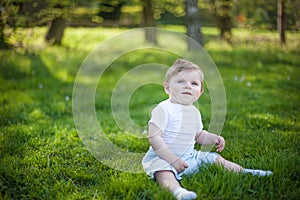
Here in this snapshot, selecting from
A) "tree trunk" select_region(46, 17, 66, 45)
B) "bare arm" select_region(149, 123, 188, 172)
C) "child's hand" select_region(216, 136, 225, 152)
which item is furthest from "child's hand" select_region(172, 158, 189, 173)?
"tree trunk" select_region(46, 17, 66, 45)

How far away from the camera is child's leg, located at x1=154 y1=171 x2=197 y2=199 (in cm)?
196

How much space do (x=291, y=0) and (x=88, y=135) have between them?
243 inches

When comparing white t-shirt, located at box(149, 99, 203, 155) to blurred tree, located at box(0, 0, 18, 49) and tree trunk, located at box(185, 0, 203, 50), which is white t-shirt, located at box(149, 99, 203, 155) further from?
tree trunk, located at box(185, 0, 203, 50)

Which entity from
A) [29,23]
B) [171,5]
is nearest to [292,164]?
[29,23]

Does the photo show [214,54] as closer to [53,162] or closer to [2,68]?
[2,68]

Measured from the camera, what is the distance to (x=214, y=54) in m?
8.09

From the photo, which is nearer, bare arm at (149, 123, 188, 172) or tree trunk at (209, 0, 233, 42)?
bare arm at (149, 123, 188, 172)

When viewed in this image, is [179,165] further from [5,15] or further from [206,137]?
[5,15]

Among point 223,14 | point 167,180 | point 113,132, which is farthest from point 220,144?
point 223,14

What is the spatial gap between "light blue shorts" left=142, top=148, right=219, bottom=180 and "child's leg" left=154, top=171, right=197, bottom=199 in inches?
1.3

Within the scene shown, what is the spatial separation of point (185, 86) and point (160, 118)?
0.29m

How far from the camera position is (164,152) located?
2250 millimetres

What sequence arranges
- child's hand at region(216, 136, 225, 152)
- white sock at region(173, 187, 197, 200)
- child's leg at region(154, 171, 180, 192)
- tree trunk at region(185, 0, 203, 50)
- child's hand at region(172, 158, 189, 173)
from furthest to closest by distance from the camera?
1. tree trunk at region(185, 0, 203, 50)
2. child's hand at region(216, 136, 225, 152)
3. child's hand at region(172, 158, 189, 173)
4. child's leg at region(154, 171, 180, 192)
5. white sock at region(173, 187, 197, 200)

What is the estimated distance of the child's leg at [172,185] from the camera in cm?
196
